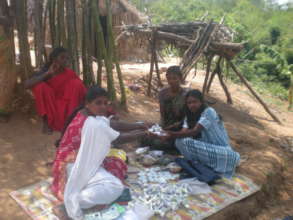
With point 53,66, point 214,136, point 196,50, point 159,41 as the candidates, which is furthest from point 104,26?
point 214,136

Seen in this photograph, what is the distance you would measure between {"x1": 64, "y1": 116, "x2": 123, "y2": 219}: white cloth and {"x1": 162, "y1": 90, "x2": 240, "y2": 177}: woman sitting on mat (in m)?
1.24

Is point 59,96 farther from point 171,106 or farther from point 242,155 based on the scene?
point 242,155

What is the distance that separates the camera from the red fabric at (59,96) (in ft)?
13.0

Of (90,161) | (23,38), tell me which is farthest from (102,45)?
(90,161)

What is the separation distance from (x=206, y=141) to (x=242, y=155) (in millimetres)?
1065

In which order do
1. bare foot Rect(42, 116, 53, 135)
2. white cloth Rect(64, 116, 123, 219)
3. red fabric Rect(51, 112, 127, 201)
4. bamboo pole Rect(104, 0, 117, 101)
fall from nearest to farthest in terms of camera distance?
white cloth Rect(64, 116, 123, 219) < red fabric Rect(51, 112, 127, 201) < bare foot Rect(42, 116, 53, 135) < bamboo pole Rect(104, 0, 117, 101)

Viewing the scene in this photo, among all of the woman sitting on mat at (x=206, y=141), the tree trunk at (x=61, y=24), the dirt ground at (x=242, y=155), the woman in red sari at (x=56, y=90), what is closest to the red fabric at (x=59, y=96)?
the woman in red sari at (x=56, y=90)

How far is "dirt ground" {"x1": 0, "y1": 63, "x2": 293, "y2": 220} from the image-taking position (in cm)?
312

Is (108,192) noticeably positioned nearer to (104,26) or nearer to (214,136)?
(214,136)

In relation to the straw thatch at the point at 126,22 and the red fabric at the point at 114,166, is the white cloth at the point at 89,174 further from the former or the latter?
the straw thatch at the point at 126,22

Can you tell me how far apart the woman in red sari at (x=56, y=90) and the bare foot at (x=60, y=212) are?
5.35ft

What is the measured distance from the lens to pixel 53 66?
394cm

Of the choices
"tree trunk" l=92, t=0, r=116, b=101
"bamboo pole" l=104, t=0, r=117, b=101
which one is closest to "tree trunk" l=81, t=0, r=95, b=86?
"tree trunk" l=92, t=0, r=116, b=101

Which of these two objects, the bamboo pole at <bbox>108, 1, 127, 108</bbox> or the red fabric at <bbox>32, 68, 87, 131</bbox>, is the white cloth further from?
the bamboo pole at <bbox>108, 1, 127, 108</bbox>
